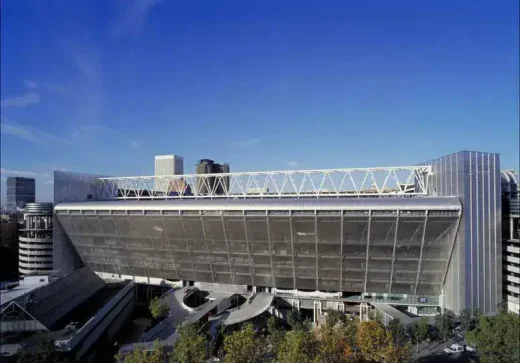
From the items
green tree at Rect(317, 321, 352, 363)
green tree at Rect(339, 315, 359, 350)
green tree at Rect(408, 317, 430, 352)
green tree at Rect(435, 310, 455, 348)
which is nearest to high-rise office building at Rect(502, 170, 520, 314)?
green tree at Rect(435, 310, 455, 348)

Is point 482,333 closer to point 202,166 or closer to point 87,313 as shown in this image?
point 87,313

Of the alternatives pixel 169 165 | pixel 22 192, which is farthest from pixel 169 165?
pixel 22 192

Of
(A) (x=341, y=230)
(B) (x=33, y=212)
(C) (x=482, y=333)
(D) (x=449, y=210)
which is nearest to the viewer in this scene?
(C) (x=482, y=333)

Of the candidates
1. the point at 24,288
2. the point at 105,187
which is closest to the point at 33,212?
the point at 105,187

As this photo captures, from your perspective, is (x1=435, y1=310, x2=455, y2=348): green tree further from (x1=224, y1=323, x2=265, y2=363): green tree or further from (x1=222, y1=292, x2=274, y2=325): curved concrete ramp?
(x1=224, y1=323, x2=265, y2=363): green tree

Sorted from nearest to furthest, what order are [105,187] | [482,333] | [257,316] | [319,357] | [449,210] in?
[319,357] → [482,333] → [449,210] → [257,316] → [105,187]

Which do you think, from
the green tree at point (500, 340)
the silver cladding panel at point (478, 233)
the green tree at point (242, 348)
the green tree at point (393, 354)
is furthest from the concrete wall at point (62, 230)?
the silver cladding panel at point (478, 233)

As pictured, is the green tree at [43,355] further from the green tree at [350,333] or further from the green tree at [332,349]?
the green tree at [350,333]
